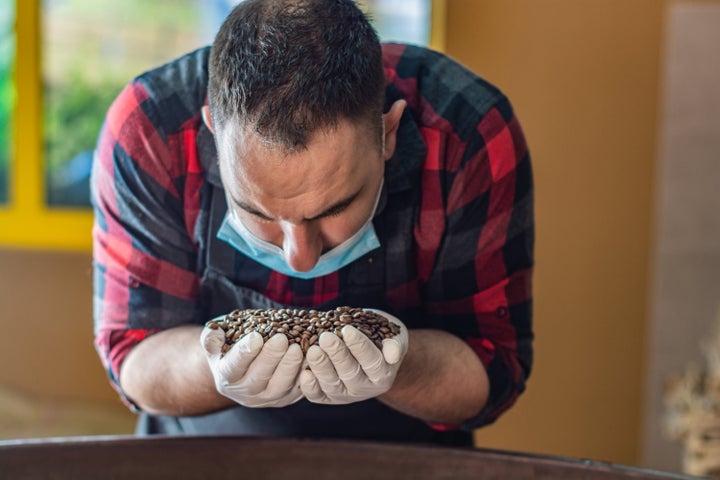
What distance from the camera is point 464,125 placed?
744 mm

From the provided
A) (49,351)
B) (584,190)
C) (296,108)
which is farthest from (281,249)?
(49,351)

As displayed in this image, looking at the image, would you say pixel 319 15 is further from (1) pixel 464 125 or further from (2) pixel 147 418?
(2) pixel 147 418

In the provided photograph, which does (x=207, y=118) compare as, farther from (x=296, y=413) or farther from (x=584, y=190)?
(x=584, y=190)

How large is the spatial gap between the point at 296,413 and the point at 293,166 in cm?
35

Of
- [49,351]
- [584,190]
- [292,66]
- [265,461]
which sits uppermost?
[292,66]

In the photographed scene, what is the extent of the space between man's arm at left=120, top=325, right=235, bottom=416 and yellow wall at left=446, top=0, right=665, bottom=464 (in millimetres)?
748

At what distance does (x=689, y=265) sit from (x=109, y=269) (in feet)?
4.12

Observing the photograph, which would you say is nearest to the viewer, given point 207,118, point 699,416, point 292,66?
point 292,66

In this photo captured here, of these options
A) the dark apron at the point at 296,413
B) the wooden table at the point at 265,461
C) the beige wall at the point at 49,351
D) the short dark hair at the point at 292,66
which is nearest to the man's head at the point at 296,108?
the short dark hair at the point at 292,66

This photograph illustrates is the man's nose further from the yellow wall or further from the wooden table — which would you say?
the yellow wall

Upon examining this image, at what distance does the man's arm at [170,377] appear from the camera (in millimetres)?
740

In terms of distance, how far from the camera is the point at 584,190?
1604mm

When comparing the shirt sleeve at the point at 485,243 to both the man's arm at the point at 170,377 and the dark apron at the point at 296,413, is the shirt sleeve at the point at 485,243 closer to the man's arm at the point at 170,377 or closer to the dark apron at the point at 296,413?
the dark apron at the point at 296,413

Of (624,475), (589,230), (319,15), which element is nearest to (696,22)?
(589,230)
